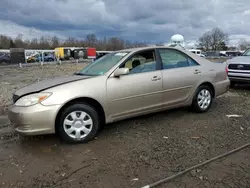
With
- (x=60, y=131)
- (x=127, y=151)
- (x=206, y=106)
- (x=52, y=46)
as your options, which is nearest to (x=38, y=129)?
(x=60, y=131)

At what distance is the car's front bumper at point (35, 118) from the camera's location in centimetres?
347

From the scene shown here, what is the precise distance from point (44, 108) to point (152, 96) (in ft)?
6.44

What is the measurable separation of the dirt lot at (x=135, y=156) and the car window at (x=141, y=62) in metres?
1.12

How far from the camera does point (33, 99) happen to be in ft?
11.7

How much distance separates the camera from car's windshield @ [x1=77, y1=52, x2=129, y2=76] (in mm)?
4289

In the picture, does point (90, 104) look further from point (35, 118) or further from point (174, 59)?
point (174, 59)

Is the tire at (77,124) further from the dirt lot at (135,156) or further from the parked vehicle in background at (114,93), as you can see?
the dirt lot at (135,156)

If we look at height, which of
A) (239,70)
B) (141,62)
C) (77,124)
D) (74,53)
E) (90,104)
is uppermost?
(74,53)

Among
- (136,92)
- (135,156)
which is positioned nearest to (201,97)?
(136,92)

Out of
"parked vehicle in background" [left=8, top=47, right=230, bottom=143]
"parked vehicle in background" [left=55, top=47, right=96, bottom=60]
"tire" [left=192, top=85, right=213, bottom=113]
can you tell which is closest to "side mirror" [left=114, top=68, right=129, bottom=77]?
"parked vehicle in background" [left=8, top=47, right=230, bottom=143]

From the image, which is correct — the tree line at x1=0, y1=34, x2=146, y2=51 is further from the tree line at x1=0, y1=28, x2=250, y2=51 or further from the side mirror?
the side mirror

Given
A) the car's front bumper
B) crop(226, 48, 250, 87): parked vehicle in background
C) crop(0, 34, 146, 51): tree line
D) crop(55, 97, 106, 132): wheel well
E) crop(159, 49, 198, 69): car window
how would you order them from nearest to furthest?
the car's front bumper → crop(55, 97, 106, 132): wheel well → crop(159, 49, 198, 69): car window → crop(226, 48, 250, 87): parked vehicle in background → crop(0, 34, 146, 51): tree line

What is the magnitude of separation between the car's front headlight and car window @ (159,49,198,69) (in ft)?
7.72

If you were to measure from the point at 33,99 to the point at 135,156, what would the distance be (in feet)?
5.76
